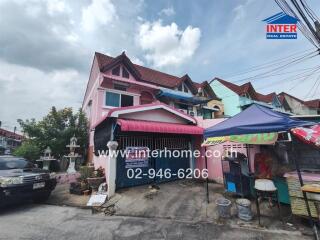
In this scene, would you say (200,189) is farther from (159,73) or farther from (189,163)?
(159,73)

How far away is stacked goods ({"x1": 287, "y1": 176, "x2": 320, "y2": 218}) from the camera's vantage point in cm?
427

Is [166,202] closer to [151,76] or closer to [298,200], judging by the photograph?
[298,200]

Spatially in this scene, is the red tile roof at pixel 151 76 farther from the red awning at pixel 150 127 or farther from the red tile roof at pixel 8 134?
the red tile roof at pixel 8 134

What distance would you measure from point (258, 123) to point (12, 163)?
9291 mm

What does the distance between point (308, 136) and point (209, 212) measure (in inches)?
135

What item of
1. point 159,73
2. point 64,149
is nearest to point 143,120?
point 64,149

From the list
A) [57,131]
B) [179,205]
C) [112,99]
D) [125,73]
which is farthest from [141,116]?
[57,131]

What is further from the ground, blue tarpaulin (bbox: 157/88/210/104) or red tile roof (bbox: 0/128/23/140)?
blue tarpaulin (bbox: 157/88/210/104)

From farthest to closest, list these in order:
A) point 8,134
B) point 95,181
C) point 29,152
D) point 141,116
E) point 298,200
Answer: point 8,134, point 29,152, point 141,116, point 95,181, point 298,200

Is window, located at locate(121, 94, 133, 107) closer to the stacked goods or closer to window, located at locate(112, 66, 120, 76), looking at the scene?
window, located at locate(112, 66, 120, 76)

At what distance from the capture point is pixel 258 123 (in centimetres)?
479

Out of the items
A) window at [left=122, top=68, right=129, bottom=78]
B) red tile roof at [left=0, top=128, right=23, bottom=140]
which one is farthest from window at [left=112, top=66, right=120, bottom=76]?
red tile roof at [left=0, top=128, right=23, bottom=140]

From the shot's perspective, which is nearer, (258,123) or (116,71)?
(258,123)

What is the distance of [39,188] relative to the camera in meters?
6.66
